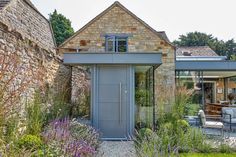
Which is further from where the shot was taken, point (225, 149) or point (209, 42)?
point (209, 42)

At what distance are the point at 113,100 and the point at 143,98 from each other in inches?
72.5

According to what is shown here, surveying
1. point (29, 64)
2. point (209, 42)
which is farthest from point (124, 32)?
point (209, 42)

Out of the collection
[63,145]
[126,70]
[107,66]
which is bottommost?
[63,145]

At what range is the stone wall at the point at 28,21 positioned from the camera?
35.2 ft

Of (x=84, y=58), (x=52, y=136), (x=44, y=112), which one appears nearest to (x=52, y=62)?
(x=84, y=58)

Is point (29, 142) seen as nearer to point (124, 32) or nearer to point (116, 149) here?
point (116, 149)

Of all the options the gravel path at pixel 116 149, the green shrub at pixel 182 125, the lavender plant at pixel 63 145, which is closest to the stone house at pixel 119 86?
the gravel path at pixel 116 149

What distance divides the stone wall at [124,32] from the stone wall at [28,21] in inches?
58.1

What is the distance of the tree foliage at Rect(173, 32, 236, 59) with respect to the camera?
164ft

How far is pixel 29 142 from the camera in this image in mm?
5629

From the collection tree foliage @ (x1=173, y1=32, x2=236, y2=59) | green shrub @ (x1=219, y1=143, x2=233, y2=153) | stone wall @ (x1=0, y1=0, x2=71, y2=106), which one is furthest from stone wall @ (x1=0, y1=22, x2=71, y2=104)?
tree foliage @ (x1=173, y1=32, x2=236, y2=59)

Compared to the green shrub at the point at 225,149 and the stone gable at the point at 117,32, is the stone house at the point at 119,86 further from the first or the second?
the green shrub at the point at 225,149

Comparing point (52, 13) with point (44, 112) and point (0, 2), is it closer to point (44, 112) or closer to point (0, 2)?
point (0, 2)

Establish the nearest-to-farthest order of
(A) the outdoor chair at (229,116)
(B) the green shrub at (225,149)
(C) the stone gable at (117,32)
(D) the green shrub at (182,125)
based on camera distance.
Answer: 1. (B) the green shrub at (225,149)
2. (D) the green shrub at (182,125)
3. (A) the outdoor chair at (229,116)
4. (C) the stone gable at (117,32)
